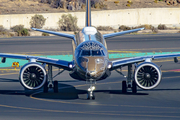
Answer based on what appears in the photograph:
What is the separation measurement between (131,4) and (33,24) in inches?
1693

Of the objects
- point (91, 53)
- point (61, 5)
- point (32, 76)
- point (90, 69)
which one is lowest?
point (32, 76)

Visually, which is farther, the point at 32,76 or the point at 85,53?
the point at 32,76

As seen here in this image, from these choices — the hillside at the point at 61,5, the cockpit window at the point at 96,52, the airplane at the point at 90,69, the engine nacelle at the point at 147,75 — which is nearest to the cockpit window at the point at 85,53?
the airplane at the point at 90,69

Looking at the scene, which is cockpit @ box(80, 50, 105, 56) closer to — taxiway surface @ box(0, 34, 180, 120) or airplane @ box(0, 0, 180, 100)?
airplane @ box(0, 0, 180, 100)

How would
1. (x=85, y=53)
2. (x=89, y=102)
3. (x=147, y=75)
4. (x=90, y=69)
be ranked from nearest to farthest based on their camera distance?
(x=90, y=69) < (x=89, y=102) < (x=85, y=53) < (x=147, y=75)

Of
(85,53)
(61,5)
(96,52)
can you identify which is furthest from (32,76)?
(61,5)

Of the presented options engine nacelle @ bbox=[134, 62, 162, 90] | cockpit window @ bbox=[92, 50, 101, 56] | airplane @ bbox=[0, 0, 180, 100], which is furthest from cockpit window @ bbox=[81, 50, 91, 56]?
engine nacelle @ bbox=[134, 62, 162, 90]

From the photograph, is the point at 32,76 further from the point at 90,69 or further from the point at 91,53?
the point at 90,69

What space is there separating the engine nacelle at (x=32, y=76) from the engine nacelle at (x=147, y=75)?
18.3ft

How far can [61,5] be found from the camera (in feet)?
397

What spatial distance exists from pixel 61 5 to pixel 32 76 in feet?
332

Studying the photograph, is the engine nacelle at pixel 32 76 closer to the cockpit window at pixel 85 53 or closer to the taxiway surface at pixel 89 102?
the taxiway surface at pixel 89 102

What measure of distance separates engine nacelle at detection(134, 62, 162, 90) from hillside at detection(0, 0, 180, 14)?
3748 inches

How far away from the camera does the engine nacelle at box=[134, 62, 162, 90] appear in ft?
71.0
